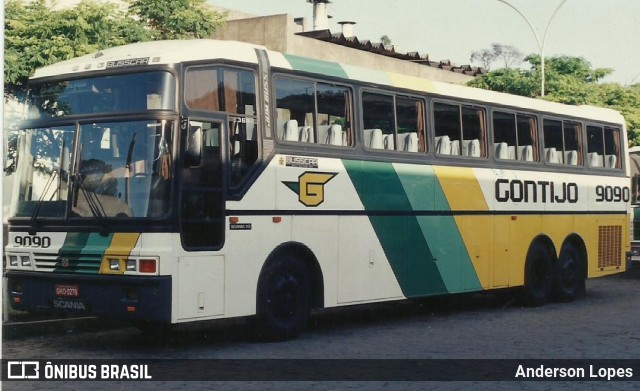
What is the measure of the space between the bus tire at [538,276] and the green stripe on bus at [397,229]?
Result: 9.23 feet

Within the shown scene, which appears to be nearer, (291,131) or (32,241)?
(32,241)

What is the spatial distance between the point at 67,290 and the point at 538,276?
901 centimetres

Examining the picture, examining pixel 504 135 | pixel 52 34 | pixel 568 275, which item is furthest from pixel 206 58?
pixel 52 34

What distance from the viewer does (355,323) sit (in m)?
13.8

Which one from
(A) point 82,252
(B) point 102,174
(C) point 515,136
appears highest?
(C) point 515,136

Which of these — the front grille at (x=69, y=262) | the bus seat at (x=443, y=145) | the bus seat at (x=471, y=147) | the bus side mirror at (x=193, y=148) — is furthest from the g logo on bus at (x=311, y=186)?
the bus seat at (x=471, y=147)

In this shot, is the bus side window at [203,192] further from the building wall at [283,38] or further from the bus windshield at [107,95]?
the building wall at [283,38]

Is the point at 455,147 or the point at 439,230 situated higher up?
the point at 455,147

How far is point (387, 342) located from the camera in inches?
454

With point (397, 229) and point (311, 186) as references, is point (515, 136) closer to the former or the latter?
point (397, 229)

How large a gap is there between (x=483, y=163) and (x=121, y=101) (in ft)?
22.1

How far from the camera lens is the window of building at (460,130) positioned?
14.3 meters

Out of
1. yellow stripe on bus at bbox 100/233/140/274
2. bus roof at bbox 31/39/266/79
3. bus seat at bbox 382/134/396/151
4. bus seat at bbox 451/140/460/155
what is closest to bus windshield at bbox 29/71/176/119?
bus roof at bbox 31/39/266/79

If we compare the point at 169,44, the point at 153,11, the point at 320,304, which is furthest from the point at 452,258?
the point at 153,11
